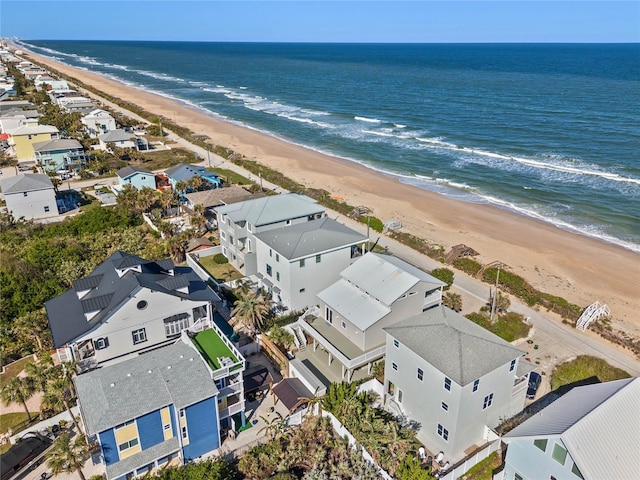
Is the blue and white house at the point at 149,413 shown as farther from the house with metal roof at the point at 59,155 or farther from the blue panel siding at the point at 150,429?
the house with metal roof at the point at 59,155

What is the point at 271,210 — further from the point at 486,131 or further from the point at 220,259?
the point at 486,131

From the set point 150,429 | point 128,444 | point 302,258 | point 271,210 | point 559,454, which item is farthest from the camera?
point 271,210

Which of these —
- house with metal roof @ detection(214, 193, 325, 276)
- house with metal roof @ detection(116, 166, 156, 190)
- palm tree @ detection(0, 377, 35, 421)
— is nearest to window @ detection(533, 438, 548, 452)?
palm tree @ detection(0, 377, 35, 421)

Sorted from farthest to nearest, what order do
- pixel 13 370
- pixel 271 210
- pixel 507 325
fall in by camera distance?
pixel 271 210
pixel 507 325
pixel 13 370

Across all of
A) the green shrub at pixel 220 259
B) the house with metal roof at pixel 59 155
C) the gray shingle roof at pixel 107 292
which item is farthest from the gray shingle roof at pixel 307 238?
the house with metal roof at pixel 59 155

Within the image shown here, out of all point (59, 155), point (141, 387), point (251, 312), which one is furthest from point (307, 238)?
point (59, 155)

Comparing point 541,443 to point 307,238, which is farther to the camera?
point 307,238

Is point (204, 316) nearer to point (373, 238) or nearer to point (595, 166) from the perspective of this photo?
point (373, 238)

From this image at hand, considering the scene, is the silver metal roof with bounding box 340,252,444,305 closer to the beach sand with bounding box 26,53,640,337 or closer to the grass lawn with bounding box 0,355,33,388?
the beach sand with bounding box 26,53,640,337
